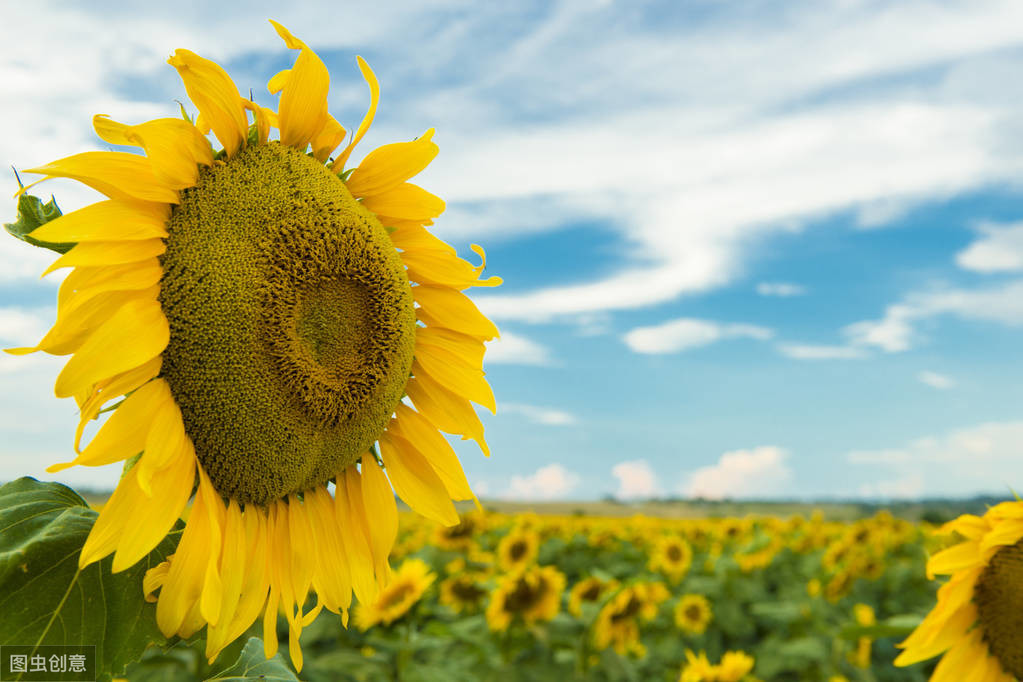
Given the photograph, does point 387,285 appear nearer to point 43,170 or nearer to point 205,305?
point 205,305

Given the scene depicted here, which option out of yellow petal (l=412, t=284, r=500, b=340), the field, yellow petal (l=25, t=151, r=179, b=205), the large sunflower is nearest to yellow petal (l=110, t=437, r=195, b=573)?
the large sunflower

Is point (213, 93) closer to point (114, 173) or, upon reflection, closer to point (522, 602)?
point (114, 173)

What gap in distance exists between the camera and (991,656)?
2971mm

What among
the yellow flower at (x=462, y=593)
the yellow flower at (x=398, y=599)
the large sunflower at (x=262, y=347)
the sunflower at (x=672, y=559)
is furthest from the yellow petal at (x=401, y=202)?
the sunflower at (x=672, y=559)

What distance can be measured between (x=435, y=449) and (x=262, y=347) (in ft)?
1.79

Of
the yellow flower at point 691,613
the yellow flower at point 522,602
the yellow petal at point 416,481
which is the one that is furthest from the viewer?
the yellow flower at point 691,613

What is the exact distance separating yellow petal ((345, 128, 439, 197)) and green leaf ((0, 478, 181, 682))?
37.8 inches

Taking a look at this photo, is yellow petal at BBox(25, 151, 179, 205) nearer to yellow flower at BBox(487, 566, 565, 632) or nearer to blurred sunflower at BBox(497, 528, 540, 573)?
yellow flower at BBox(487, 566, 565, 632)

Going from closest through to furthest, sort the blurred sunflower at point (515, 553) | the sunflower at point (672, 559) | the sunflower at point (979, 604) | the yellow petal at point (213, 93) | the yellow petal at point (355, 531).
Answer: the yellow petal at point (213, 93) < the yellow petal at point (355, 531) < the sunflower at point (979, 604) < the blurred sunflower at point (515, 553) < the sunflower at point (672, 559)

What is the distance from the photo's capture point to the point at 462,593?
23.5 feet

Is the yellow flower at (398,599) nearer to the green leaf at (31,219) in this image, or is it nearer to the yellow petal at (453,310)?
the yellow petal at (453,310)

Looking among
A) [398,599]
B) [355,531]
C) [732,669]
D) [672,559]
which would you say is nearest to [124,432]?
[355,531]

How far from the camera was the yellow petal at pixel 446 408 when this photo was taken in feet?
6.92

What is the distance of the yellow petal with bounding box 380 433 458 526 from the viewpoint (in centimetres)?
207
